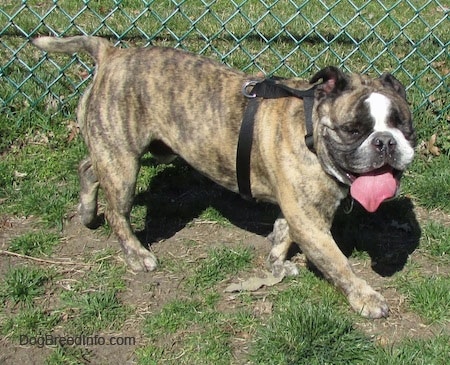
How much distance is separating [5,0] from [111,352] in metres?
4.41

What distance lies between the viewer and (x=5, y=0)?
701 centimetres

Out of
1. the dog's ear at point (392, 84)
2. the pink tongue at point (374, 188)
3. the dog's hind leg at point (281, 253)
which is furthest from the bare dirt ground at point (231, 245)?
the dog's ear at point (392, 84)

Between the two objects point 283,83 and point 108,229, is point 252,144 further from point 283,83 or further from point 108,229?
point 108,229

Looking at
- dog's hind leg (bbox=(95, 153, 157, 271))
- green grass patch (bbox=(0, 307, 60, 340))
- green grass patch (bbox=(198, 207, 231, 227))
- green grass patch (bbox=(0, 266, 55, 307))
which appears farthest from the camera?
green grass patch (bbox=(198, 207, 231, 227))

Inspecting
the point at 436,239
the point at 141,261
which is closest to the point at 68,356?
the point at 141,261

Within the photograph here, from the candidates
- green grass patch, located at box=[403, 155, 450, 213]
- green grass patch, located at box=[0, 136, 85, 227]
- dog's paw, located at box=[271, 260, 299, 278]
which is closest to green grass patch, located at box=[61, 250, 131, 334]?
green grass patch, located at box=[0, 136, 85, 227]

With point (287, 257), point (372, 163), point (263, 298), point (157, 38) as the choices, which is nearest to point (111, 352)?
point (263, 298)

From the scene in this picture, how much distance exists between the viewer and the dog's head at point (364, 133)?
3.50 metres

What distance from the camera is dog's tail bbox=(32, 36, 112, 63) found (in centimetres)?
430

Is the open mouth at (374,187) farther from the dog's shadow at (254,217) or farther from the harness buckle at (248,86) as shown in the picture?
the dog's shadow at (254,217)

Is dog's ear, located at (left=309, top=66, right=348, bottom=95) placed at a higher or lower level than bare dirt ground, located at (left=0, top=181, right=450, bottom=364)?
higher

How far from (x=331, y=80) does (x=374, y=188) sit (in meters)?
0.58

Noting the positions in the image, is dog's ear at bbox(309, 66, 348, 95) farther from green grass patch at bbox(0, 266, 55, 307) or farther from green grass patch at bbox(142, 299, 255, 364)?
green grass patch at bbox(0, 266, 55, 307)

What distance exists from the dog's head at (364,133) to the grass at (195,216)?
737mm
